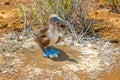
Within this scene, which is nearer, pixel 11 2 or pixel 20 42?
pixel 20 42

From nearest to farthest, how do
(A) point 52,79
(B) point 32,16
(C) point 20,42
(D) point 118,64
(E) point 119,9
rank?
(A) point 52,79 → (D) point 118,64 → (C) point 20,42 → (B) point 32,16 → (E) point 119,9

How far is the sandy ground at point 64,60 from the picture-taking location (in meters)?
5.35

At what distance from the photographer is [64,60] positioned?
5.71m

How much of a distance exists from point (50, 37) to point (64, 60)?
1.50 ft

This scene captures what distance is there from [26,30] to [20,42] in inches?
17.5

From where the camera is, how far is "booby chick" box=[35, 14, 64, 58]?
5617mm

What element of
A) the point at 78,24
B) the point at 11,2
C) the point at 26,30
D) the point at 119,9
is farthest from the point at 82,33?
the point at 11,2

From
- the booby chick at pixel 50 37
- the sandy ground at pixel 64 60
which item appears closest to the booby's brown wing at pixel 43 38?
the booby chick at pixel 50 37

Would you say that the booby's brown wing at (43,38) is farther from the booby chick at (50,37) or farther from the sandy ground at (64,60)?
the sandy ground at (64,60)

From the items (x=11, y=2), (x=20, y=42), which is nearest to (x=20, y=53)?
(x=20, y=42)

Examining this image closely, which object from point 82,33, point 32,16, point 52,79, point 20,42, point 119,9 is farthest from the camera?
point 119,9

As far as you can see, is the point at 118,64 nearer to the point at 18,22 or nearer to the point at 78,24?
the point at 78,24

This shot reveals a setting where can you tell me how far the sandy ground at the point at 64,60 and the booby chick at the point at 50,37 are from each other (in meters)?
0.12

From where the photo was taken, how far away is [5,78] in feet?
17.3
